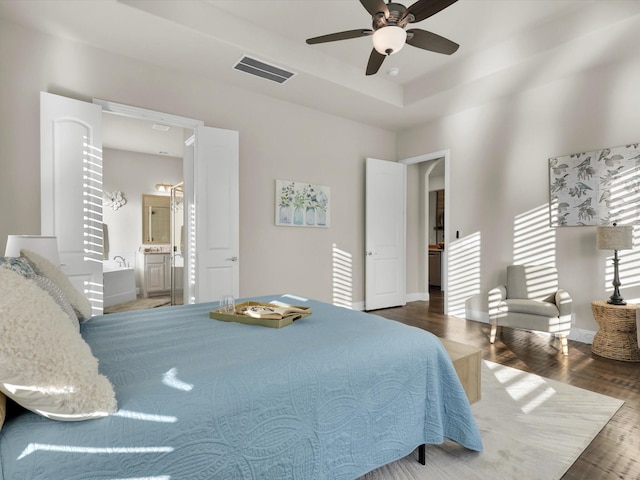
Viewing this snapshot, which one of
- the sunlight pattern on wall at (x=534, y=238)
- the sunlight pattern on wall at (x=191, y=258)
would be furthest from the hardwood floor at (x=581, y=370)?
the sunlight pattern on wall at (x=191, y=258)

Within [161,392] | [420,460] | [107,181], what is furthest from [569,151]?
[107,181]

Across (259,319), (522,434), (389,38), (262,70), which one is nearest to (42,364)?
(259,319)

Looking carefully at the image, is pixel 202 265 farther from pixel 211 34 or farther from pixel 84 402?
pixel 84 402

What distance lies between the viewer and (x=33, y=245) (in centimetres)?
239

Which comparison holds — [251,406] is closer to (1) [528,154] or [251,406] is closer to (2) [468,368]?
(2) [468,368]

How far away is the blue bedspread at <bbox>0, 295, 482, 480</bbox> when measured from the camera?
3.02 ft

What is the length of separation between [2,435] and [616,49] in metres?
4.87

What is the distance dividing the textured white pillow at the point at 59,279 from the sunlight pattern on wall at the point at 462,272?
441cm

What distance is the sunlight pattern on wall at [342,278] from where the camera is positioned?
5129mm

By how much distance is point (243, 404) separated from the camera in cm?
113

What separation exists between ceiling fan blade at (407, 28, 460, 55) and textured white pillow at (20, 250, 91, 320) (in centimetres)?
265

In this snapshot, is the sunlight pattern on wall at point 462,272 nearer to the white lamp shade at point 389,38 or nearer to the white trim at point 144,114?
the white lamp shade at point 389,38

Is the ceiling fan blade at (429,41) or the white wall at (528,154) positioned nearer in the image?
the ceiling fan blade at (429,41)

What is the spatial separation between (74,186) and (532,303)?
14.7ft
